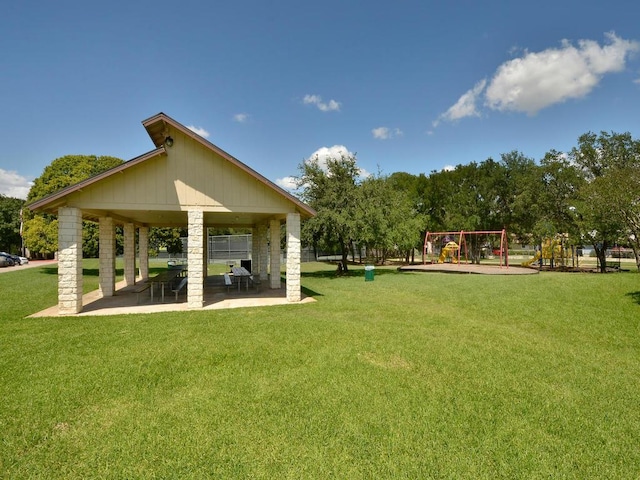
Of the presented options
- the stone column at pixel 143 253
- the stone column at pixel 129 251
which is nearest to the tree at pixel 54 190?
the stone column at pixel 143 253

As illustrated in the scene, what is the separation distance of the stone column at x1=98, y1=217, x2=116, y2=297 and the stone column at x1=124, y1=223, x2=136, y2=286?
2618 millimetres

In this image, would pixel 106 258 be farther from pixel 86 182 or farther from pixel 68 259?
pixel 86 182

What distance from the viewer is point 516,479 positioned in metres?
3.02

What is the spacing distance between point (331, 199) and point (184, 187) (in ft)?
33.5

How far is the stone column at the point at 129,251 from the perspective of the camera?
50.9 ft

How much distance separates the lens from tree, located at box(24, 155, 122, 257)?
21.0 meters

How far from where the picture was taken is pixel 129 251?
1562 centimetres

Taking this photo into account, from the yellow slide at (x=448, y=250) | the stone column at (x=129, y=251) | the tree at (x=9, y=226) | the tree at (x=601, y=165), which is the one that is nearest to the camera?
the stone column at (x=129, y=251)

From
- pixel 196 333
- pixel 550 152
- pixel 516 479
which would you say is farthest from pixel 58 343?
pixel 550 152

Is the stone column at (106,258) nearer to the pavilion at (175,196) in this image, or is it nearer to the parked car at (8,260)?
the pavilion at (175,196)

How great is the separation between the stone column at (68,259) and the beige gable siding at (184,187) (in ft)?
1.60

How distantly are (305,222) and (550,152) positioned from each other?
76.6ft

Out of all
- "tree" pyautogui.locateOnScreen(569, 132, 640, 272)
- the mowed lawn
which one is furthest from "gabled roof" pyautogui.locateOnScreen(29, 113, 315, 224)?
"tree" pyautogui.locateOnScreen(569, 132, 640, 272)

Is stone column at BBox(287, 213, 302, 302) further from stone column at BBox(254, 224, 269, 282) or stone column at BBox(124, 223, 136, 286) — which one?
stone column at BBox(124, 223, 136, 286)
